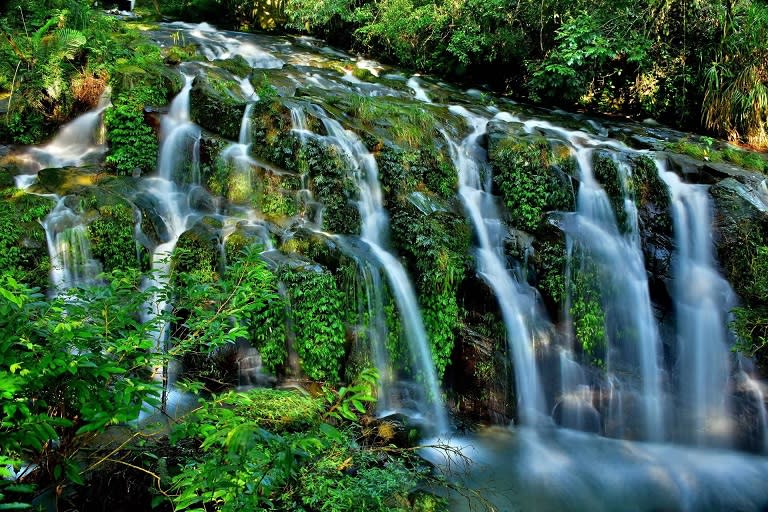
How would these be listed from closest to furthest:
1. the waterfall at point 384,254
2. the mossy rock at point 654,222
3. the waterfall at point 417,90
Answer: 1. the waterfall at point 384,254
2. the mossy rock at point 654,222
3. the waterfall at point 417,90

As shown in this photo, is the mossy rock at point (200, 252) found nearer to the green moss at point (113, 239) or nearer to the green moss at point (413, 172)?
the green moss at point (113, 239)

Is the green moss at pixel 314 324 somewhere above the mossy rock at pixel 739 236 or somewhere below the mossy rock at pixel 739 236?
→ below

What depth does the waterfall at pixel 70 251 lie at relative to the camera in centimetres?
632

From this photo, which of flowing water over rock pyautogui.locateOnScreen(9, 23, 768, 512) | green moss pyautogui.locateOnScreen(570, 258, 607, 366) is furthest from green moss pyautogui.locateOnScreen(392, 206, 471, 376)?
green moss pyautogui.locateOnScreen(570, 258, 607, 366)

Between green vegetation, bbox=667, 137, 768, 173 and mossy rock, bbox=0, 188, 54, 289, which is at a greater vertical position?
green vegetation, bbox=667, 137, 768, 173

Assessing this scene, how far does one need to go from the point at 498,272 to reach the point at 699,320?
2932 mm

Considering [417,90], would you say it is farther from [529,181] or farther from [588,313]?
[588,313]

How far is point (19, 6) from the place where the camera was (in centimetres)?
1002

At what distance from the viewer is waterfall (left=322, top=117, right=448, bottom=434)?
21.2 ft

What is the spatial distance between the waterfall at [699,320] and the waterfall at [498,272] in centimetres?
208

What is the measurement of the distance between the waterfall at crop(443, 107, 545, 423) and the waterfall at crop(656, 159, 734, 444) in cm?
208

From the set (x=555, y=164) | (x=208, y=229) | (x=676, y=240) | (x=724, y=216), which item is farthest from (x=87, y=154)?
(x=724, y=216)

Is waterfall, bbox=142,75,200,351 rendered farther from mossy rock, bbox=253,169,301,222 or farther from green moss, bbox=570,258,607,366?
green moss, bbox=570,258,607,366

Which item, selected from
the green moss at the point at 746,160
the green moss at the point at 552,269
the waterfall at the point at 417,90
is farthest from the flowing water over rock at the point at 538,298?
the waterfall at the point at 417,90
